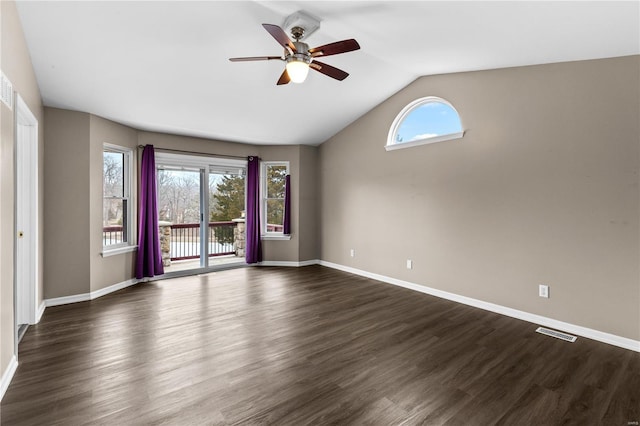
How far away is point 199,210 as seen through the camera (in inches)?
230

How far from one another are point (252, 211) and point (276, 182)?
2.65 ft

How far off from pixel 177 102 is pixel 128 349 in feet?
10.1

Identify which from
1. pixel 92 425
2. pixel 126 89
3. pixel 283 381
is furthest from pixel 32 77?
pixel 283 381

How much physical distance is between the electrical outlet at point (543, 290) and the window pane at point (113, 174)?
19.2ft

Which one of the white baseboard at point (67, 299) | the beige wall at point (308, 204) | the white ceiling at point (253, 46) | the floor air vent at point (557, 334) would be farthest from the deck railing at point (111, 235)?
the floor air vent at point (557, 334)

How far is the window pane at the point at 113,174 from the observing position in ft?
15.2

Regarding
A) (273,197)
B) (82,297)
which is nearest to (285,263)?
(273,197)

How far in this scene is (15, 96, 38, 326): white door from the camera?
324 cm

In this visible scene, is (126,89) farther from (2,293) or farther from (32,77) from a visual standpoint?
(2,293)

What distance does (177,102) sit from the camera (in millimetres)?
4168

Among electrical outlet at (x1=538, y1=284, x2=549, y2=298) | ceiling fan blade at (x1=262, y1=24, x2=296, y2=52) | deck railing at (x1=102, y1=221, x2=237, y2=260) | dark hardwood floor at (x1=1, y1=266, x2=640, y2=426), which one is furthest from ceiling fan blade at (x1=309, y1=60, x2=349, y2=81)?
deck railing at (x1=102, y1=221, x2=237, y2=260)

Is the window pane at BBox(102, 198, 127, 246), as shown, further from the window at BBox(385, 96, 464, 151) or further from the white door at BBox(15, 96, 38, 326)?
the window at BBox(385, 96, 464, 151)

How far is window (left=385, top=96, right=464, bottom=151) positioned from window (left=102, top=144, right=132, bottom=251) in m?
4.24

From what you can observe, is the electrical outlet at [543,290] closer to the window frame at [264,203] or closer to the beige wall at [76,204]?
the window frame at [264,203]
